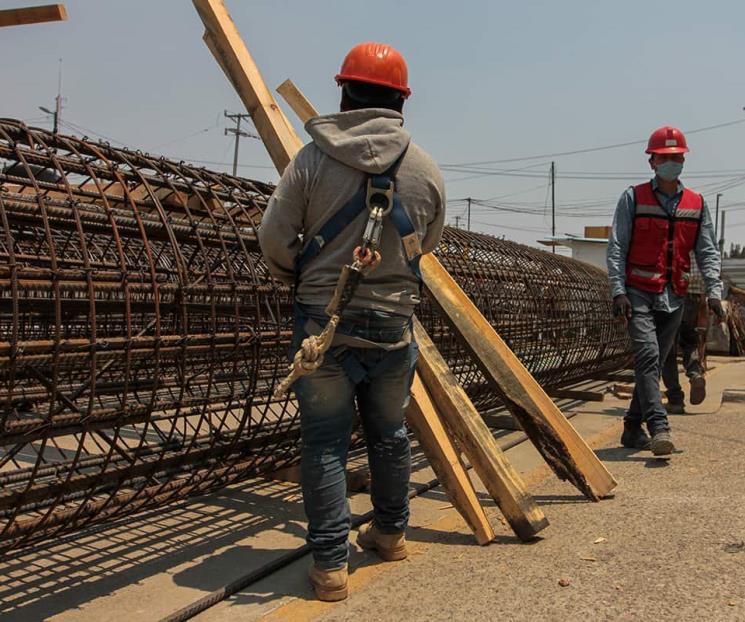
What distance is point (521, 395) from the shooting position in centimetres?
377

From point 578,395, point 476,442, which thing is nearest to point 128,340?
point 476,442

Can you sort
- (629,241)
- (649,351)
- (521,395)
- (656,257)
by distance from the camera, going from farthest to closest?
1. (629,241)
2. (656,257)
3. (649,351)
4. (521,395)

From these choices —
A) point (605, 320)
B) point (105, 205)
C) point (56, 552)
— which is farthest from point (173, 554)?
point (605, 320)

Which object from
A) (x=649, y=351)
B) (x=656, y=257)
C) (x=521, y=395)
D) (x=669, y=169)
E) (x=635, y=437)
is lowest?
(x=635, y=437)

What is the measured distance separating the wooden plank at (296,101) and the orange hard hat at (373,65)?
1.68 metres

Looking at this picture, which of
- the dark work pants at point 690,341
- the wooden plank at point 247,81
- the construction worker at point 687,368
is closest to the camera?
the wooden plank at point 247,81

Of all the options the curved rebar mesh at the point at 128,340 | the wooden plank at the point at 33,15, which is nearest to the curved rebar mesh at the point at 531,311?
the curved rebar mesh at the point at 128,340

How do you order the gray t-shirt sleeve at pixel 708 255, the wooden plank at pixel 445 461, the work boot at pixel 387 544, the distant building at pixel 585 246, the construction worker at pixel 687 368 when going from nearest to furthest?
the work boot at pixel 387 544, the wooden plank at pixel 445 461, the gray t-shirt sleeve at pixel 708 255, the construction worker at pixel 687 368, the distant building at pixel 585 246

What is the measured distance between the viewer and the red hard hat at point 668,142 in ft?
16.5

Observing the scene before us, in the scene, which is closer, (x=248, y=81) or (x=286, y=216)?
(x=286, y=216)

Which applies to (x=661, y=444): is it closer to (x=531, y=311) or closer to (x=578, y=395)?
(x=531, y=311)

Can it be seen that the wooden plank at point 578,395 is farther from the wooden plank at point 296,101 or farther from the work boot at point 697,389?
the wooden plank at point 296,101

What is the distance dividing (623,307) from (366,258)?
2951 millimetres

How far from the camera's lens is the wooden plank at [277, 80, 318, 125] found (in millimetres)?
4465
